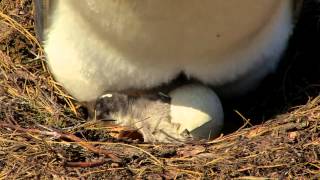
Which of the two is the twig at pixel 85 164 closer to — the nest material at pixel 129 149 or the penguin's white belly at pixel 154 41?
the nest material at pixel 129 149

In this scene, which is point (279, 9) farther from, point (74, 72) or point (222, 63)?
point (74, 72)

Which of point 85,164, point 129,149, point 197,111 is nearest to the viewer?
point 85,164

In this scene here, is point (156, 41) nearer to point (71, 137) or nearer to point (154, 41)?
point (154, 41)

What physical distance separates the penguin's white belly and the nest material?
0.70 ft

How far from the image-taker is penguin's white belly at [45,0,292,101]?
9.32 feet

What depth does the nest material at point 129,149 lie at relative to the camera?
2637 millimetres

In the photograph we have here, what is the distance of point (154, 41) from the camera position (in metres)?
2.94

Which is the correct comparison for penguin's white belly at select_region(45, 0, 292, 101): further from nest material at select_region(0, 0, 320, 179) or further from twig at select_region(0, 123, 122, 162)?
twig at select_region(0, 123, 122, 162)

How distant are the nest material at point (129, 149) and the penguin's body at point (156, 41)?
0.21 metres

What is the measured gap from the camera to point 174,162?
2771mm

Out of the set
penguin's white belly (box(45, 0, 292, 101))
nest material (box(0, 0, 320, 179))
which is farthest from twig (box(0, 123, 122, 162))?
penguin's white belly (box(45, 0, 292, 101))

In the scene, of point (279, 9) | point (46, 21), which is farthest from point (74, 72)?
point (279, 9)

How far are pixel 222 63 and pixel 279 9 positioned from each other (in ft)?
1.27

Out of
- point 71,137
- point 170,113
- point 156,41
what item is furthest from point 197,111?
point 71,137
